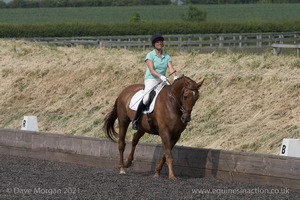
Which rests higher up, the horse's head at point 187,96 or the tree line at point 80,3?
the tree line at point 80,3

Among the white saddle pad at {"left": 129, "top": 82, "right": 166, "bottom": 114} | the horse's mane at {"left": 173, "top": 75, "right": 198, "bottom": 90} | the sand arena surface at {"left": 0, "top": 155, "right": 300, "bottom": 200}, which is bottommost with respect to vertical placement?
the sand arena surface at {"left": 0, "top": 155, "right": 300, "bottom": 200}

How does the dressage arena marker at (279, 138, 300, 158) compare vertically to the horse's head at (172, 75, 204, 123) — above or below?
below

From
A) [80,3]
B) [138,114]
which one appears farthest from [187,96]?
[80,3]

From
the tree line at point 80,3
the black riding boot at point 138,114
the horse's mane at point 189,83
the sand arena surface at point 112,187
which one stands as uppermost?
the tree line at point 80,3

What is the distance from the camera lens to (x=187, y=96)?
1455cm

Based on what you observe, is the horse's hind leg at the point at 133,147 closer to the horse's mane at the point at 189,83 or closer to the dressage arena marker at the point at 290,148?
the horse's mane at the point at 189,83

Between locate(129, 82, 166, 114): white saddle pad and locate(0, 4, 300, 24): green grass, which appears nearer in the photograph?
locate(129, 82, 166, 114): white saddle pad

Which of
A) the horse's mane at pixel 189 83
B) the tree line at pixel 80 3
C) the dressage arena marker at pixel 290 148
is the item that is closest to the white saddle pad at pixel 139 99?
the horse's mane at pixel 189 83

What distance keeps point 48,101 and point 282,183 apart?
40.3 ft

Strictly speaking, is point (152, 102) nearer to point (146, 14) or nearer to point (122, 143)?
point (122, 143)

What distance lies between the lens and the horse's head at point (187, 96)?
14.5m

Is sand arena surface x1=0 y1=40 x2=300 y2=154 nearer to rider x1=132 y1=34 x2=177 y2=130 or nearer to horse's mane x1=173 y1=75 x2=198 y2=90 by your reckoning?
rider x1=132 y1=34 x2=177 y2=130

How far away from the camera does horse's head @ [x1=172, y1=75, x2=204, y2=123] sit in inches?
572

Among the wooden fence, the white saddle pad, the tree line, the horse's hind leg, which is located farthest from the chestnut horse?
the tree line
